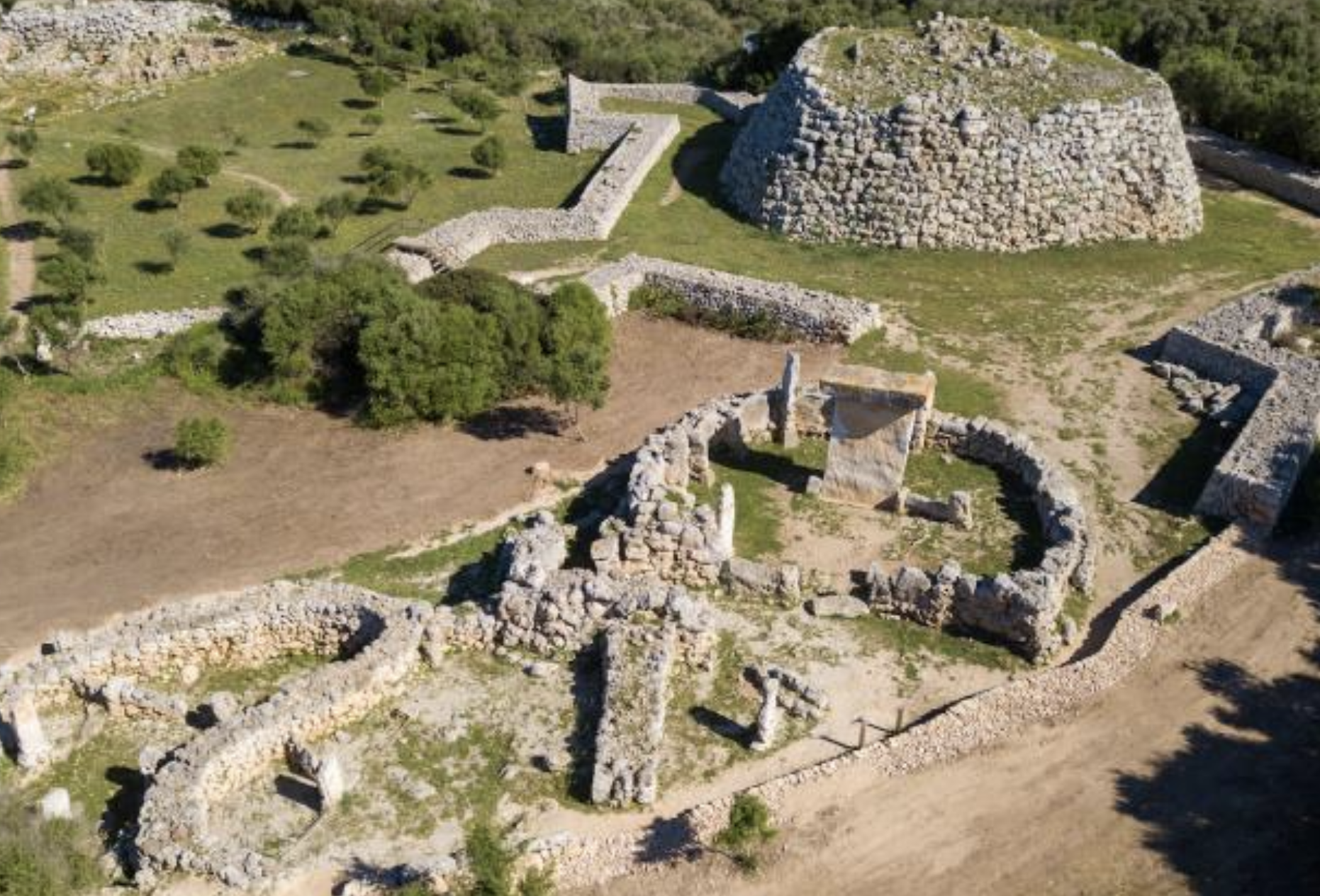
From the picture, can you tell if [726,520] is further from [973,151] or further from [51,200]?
[51,200]

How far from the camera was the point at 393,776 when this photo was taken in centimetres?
1845

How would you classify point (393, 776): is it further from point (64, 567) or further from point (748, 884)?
point (64, 567)

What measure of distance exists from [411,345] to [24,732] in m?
13.0

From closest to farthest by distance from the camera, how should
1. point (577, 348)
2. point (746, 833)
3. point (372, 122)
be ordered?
1. point (746, 833)
2. point (577, 348)
3. point (372, 122)

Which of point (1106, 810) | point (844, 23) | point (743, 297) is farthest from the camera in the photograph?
point (844, 23)

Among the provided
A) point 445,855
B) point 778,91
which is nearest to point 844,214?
point 778,91

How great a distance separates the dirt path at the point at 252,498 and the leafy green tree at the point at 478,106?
77.2ft

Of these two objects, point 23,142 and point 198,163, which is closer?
point 198,163

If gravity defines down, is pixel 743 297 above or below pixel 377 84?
below

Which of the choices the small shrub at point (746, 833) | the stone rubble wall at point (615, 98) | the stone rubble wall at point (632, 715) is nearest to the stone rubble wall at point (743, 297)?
the stone rubble wall at point (615, 98)

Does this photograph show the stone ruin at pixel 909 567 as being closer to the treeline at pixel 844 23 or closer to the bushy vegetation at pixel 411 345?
the bushy vegetation at pixel 411 345

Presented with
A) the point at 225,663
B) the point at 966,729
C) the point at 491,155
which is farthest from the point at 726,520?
the point at 491,155

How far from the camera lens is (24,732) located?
61.4ft

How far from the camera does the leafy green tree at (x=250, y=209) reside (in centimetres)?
Result: 3853
